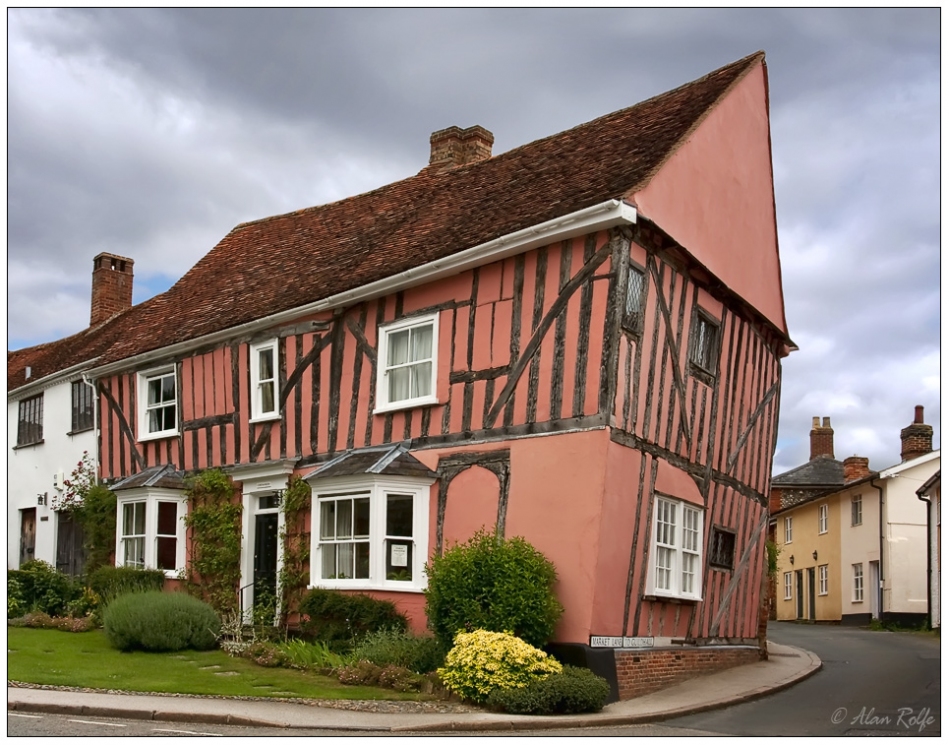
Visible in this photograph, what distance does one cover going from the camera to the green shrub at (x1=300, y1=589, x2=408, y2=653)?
15.3 meters

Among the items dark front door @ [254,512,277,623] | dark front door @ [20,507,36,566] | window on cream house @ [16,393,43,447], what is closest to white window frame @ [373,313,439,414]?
dark front door @ [254,512,277,623]

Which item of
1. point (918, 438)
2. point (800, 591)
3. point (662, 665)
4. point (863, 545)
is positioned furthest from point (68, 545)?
point (800, 591)

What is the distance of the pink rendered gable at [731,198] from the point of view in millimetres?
15773

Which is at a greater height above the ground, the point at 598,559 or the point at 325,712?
the point at 598,559

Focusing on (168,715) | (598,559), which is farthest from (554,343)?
(168,715)

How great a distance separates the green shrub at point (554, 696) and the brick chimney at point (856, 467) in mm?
27204

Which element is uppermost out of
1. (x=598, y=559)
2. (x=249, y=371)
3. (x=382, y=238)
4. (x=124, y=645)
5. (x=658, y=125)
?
(x=658, y=125)

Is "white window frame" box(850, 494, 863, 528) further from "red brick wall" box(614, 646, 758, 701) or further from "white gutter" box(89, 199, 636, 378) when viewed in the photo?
"white gutter" box(89, 199, 636, 378)

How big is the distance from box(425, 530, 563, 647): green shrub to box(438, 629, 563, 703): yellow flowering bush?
0.42m

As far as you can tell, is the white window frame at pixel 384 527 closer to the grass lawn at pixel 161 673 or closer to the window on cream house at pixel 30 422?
the grass lawn at pixel 161 673

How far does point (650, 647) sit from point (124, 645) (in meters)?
7.77

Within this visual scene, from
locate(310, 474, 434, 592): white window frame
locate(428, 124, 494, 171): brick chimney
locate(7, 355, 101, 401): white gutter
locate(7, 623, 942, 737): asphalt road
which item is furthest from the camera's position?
locate(7, 355, 101, 401): white gutter

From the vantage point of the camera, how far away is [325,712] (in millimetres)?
11836

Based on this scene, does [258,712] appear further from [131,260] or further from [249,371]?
[131,260]
